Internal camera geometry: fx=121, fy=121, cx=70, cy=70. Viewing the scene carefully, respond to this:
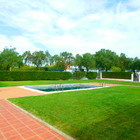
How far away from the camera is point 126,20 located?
12.4 m

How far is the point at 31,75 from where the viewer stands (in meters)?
22.7

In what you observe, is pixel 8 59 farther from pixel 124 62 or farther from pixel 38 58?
pixel 124 62

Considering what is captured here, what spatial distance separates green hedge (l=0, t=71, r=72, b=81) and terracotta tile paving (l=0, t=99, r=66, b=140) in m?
17.8

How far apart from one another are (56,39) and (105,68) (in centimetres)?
3554

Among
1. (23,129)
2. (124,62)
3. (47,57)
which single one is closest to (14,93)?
(23,129)

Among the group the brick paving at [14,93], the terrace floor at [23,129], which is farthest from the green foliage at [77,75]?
the terrace floor at [23,129]

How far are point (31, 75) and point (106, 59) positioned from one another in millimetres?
34506

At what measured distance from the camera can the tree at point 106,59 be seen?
4881 cm

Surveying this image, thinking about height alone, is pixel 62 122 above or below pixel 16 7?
below

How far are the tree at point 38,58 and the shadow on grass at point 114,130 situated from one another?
4093 centimetres

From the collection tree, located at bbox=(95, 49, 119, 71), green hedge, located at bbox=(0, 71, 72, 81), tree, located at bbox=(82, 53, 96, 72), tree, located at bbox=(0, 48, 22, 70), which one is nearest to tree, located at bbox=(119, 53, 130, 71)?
tree, located at bbox=(95, 49, 119, 71)

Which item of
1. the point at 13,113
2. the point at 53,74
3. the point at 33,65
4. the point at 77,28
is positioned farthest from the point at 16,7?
the point at 33,65

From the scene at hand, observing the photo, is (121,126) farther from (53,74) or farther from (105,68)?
(105,68)

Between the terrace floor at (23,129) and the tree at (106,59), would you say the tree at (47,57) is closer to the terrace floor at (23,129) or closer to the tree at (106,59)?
the tree at (106,59)
